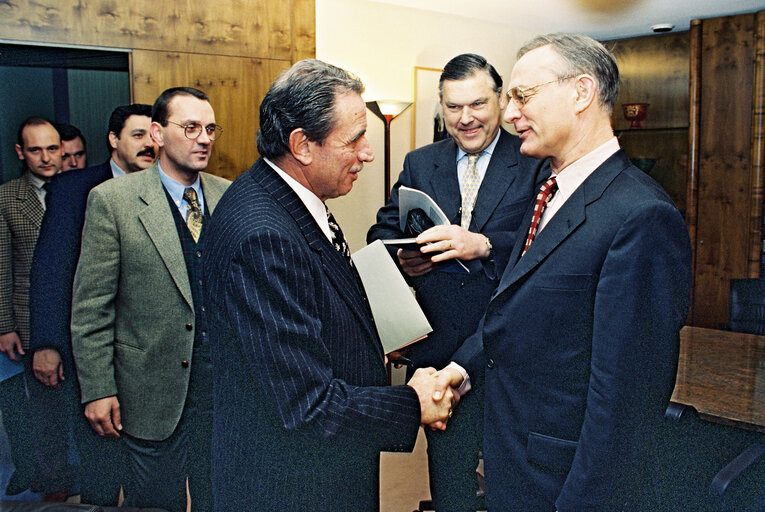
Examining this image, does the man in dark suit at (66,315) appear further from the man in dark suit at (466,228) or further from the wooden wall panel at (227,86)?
the man in dark suit at (466,228)

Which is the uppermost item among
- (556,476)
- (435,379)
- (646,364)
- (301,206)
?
(301,206)

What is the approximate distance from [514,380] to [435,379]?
213mm

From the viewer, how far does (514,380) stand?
4.73 ft

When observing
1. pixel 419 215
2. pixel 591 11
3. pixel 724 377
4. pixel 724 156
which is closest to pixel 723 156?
pixel 724 156

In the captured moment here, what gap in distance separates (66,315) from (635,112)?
4785 millimetres

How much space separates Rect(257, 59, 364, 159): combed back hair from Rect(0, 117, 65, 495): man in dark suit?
1.85 m

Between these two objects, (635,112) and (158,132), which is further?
(635,112)

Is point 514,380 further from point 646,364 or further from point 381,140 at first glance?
point 381,140

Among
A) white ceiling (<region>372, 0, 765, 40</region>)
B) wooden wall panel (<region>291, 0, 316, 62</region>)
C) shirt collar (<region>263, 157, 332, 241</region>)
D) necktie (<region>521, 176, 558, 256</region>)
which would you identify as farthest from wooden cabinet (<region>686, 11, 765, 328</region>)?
shirt collar (<region>263, 157, 332, 241</region>)

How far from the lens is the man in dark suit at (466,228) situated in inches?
85.0

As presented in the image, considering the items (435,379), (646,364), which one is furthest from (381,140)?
(646,364)

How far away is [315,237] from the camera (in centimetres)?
129

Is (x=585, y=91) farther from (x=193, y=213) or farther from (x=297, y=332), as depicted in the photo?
(x=193, y=213)

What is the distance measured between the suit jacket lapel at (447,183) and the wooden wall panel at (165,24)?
1.83m
